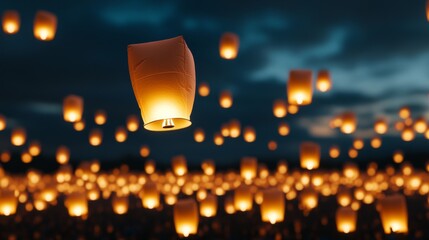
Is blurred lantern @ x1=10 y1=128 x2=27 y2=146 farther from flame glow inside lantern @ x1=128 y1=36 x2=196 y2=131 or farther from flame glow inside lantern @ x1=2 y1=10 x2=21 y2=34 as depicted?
flame glow inside lantern @ x1=128 y1=36 x2=196 y2=131

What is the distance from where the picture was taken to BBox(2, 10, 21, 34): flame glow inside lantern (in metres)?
8.21

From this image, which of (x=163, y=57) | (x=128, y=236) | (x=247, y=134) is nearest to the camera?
(x=163, y=57)

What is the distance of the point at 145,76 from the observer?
3.13m

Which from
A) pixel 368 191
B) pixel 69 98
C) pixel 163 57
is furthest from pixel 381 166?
pixel 163 57

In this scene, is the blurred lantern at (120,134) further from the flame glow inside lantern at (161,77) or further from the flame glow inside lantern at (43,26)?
the flame glow inside lantern at (161,77)

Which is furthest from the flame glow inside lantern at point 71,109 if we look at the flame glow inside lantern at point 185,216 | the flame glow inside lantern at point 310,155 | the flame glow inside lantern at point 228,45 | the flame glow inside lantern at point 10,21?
the flame glow inside lantern at point 310,155

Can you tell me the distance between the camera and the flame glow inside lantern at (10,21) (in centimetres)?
821

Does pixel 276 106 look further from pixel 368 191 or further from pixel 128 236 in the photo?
pixel 368 191

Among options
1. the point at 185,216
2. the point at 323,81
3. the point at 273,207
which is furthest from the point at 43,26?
the point at 323,81

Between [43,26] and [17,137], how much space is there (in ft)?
22.5

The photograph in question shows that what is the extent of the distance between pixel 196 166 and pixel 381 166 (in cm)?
2286

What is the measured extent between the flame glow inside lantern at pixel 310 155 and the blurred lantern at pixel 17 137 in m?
8.90

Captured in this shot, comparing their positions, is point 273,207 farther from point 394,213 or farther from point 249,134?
point 249,134

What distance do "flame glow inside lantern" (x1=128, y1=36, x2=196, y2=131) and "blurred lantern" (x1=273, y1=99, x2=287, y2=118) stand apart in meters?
9.65
